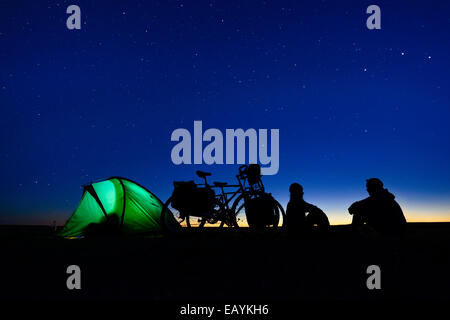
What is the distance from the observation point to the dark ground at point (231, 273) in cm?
309

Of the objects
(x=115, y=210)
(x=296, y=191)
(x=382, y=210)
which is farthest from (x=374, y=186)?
(x=115, y=210)

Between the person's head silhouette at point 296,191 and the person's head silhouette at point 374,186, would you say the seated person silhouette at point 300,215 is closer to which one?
the person's head silhouette at point 296,191

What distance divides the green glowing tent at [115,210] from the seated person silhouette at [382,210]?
529 cm

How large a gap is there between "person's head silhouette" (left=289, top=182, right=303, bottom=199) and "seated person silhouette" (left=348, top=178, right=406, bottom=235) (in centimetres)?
127

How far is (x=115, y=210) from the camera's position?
9625 mm

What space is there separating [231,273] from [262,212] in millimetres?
3917

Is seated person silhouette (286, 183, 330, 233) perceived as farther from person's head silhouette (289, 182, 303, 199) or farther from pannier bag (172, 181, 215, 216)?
pannier bag (172, 181, 215, 216)

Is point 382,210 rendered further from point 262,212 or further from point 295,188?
point 262,212

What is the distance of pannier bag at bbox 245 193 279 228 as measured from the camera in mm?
7777

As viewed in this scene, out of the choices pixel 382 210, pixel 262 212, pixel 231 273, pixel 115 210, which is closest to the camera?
pixel 231 273

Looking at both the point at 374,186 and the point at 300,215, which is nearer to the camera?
the point at 374,186

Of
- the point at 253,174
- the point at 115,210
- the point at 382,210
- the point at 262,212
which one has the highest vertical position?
the point at 253,174

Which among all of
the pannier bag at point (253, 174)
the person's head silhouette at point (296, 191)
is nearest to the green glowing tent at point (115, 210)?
the pannier bag at point (253, 174)
